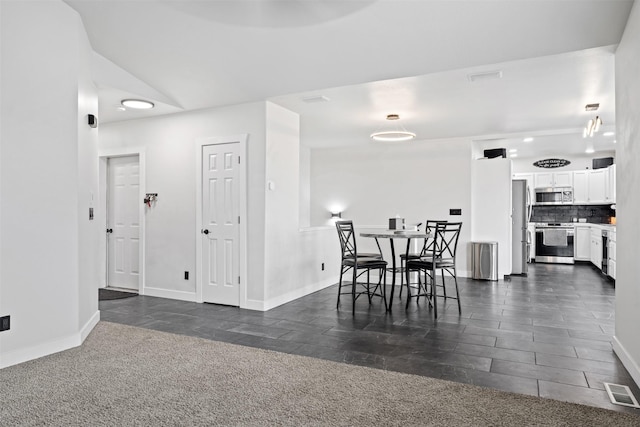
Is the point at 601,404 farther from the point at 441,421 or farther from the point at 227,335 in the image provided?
the point at 227,335

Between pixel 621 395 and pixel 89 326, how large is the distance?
403 cm

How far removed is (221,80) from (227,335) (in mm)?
2572

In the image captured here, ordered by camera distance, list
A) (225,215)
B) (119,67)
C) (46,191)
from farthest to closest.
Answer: (225,215)
(119,67)
(46,191)

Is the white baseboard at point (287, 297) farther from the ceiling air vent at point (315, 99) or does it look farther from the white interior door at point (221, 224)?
the ceiling air vent at point (315, 99)

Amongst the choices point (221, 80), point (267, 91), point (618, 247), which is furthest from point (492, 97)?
point (221, 80)

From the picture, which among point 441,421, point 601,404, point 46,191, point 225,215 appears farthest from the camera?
point 225,215

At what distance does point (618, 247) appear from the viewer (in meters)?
3.28

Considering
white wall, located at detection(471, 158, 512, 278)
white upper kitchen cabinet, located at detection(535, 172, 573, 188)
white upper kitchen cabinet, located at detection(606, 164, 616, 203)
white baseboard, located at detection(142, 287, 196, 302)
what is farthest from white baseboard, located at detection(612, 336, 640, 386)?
white upper kitchen cabinet, located at detection(535, 172, 573, 188)

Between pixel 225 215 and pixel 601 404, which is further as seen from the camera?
pixel 225 215

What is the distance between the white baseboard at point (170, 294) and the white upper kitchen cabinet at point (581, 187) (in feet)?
27.3

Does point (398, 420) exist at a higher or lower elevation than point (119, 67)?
lower

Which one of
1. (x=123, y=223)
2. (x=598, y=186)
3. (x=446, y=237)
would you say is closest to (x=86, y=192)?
(x=123, y=223)

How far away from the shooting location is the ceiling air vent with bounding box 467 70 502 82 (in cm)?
391

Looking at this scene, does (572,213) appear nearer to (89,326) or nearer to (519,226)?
(519,226)
